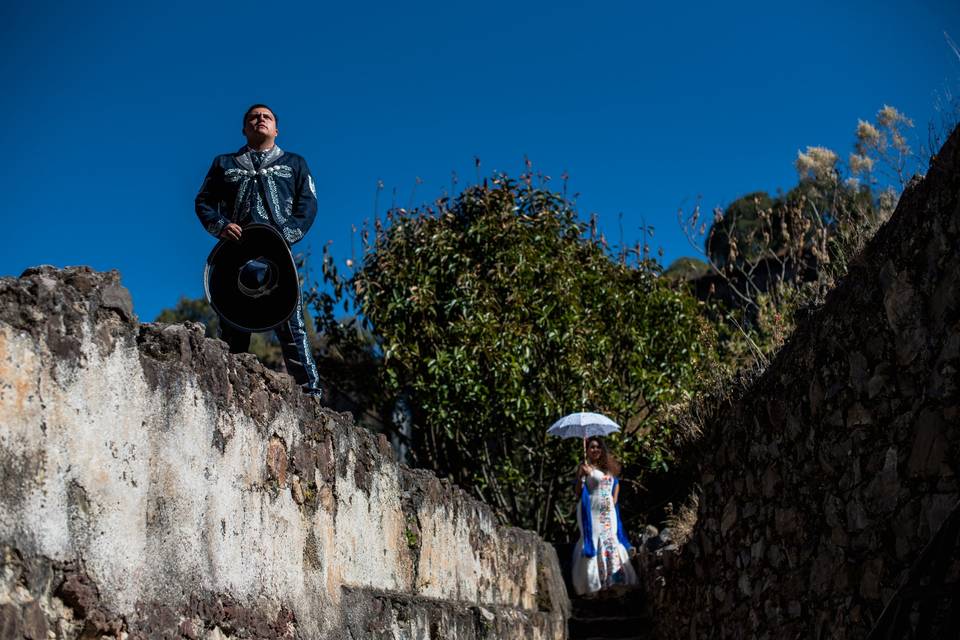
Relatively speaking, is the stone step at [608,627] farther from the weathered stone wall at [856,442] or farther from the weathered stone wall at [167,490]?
the weathered stone wall at [167,490]

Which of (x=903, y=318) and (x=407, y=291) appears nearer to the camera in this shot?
(x=903, y=318)

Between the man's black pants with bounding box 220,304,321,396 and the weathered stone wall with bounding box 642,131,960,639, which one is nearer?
the weathered stone wall with bounding box 642,131,960,639

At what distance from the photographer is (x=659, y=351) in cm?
1173

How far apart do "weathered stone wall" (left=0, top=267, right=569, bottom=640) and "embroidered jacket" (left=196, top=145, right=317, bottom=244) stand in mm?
1018

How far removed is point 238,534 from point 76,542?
36.2 inches

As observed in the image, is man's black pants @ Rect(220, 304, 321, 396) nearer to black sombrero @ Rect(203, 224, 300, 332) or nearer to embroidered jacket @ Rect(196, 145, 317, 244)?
black sombrero @ Rect(203, 224, 300, 332)

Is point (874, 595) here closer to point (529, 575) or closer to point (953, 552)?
point (953, 552)

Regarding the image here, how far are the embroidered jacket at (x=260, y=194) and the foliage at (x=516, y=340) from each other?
566 cm

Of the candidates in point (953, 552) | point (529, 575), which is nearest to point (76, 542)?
point (953, 552)

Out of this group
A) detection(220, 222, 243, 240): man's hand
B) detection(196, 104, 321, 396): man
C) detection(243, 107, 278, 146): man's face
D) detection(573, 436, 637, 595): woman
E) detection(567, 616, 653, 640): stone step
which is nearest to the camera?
detection(220, 222, 243, 240): man's hand

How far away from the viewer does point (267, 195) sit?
5012mm

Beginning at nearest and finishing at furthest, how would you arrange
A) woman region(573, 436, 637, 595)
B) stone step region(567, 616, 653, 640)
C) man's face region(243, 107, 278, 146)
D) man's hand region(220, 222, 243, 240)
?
1. man's hand region(220, 222, 243, 240)
2. man's face region(243, 107, 278, 146)
3. stone step region(567, 616, 653, 640)
4. woman region(573, 436, 637, 595)

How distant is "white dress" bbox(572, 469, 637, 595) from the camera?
9.96 meters

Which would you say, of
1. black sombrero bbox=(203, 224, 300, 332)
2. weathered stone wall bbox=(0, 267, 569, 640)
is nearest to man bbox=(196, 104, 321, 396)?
black sombrero bbox=(203, 224, 300, 332)
